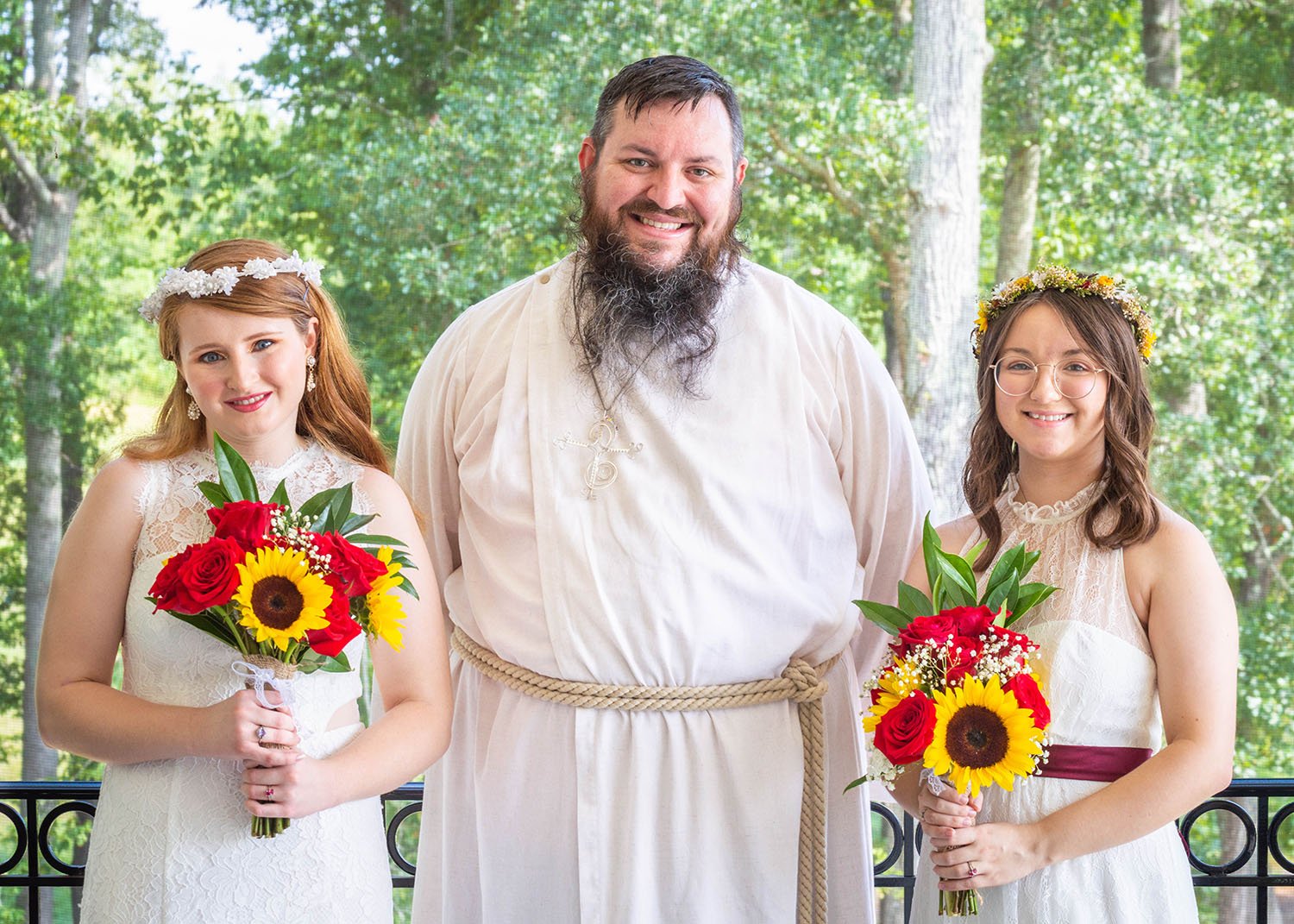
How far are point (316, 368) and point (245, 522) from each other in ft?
1.50

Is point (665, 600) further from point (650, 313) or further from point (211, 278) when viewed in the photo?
point (211, 278)

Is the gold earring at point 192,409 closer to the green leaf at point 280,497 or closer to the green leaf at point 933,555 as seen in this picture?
the green leaf at point 280,497

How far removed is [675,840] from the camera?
235cm

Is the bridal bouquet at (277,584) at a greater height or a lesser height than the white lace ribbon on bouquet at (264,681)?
greater

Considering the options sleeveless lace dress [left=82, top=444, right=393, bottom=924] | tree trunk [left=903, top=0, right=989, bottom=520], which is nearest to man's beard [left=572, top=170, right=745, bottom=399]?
sleeveless lace dress [left=82, top=444, right=393, bottom=924]

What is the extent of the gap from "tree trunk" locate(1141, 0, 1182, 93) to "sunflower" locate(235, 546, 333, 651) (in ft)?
20.5

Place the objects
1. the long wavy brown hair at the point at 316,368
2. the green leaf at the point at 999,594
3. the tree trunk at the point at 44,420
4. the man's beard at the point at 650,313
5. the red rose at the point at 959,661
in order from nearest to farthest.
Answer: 1. the red rose at the point at 959,661
2. the green leaf at the point at 999,594
3. the long wavy brown hair at the point at 316,368
4. the man's beard at the point at 650,313
5. the tree trunk at the point at 44,420

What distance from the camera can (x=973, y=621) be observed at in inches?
72.7

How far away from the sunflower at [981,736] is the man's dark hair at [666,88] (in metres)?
1.19

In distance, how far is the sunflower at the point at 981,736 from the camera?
1798mm

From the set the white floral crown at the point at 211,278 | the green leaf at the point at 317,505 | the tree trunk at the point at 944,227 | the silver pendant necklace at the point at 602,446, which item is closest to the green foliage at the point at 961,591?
the silver pendant necklace at the point at 602,446

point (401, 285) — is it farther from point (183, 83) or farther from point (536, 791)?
point (536, 791)

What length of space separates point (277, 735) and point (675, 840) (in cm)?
85

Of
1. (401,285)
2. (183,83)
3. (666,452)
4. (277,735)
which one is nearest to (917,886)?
(666,452)
